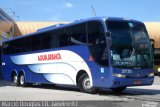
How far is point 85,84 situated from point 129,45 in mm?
2728

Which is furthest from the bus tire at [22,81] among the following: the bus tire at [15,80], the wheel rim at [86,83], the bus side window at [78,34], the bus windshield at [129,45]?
the bus windshield at [129,45]

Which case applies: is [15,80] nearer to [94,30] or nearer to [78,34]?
[78,34]

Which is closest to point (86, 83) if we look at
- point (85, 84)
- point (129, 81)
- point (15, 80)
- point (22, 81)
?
point (85, 84)

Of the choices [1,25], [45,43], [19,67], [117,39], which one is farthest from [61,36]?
[1,25]

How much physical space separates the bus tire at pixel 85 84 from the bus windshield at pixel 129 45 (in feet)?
6.50

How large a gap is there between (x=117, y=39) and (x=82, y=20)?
232cm

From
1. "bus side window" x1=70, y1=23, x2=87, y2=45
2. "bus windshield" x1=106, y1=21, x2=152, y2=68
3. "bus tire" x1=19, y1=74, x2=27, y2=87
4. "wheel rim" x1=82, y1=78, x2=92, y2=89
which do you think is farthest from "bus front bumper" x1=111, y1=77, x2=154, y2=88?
"bus tire" x1=19, y1=74, x2=27, y2=87

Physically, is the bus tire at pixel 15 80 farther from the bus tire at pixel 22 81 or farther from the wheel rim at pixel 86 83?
the wheel rim at pixel 86 83

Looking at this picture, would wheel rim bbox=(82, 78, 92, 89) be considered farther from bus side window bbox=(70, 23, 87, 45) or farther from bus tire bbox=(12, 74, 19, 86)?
bus tire bbox=(12, 74, 19, 86)

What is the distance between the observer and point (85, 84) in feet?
60.1

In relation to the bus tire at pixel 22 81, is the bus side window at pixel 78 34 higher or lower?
higher

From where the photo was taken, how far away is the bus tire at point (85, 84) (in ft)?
59.1

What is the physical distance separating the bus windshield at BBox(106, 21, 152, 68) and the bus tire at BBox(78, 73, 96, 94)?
1.98 metres

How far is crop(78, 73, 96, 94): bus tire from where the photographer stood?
18.0m
